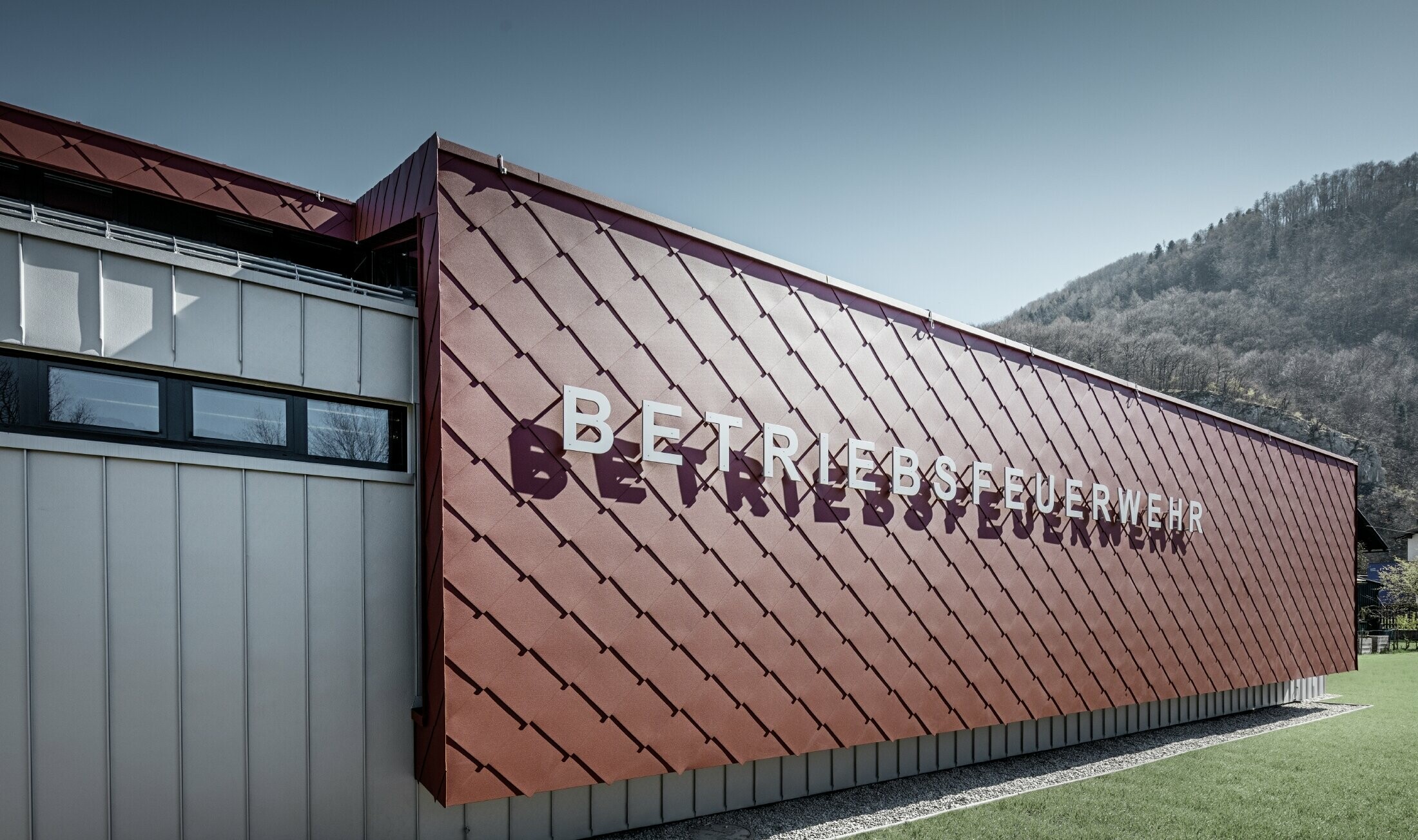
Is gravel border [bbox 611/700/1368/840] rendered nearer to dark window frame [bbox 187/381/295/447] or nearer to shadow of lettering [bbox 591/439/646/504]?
shadow of lettering [bbox 591/439/646/504]

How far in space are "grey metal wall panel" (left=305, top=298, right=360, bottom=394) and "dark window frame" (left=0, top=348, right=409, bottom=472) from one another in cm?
9

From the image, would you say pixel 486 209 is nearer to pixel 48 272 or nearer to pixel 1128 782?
pixel 48 272

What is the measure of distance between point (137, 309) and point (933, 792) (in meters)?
6.05

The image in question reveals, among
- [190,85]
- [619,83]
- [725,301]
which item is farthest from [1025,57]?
[190,85]

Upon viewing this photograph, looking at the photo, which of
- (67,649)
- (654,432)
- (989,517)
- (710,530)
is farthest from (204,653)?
(989,517)

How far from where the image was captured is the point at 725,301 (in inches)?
218

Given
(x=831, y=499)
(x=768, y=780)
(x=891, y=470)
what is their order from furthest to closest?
(x=891, y=470) → (x=831, y=499) → (x=768, y=780)

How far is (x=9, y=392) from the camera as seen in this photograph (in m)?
3.38

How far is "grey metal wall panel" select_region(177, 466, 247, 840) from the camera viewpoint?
3.66 m

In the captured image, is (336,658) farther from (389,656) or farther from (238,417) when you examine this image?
(238,417)

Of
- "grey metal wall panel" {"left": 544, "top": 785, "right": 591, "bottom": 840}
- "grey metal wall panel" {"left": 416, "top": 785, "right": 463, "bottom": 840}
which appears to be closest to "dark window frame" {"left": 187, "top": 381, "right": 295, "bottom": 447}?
"grey metal wall panel" {"left": 416, "top": 785, "right": 463, "bottom": 840}

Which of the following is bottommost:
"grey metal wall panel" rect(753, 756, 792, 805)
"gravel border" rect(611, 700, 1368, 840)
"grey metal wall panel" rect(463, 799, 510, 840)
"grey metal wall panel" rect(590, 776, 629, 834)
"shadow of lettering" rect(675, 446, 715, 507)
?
"gravel border" rect(611, 700, 1368, 840)

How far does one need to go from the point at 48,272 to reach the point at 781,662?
455 cm

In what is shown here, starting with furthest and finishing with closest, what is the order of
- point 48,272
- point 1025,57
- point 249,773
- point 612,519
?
1. point 1025,57
2. point 612,519
3. point 249,773
4. point 48,272
